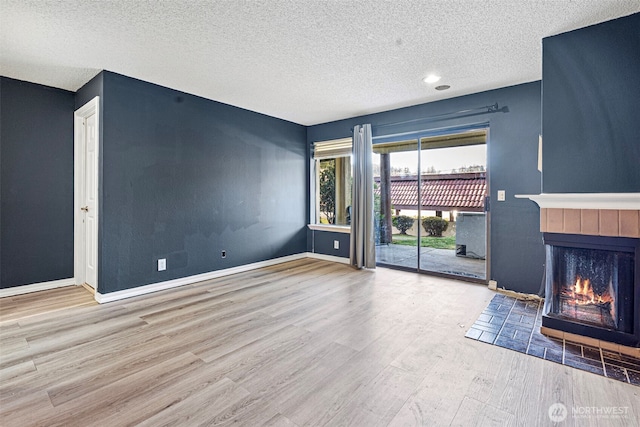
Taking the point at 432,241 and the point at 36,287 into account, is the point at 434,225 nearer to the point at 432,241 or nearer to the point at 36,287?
the point at 432,241

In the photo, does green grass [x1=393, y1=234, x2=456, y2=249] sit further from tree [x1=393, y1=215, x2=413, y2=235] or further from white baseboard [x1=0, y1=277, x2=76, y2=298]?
white baseboard [x1=0, y1=277, x2=76, y2=298]

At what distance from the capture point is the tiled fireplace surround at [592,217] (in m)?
2.19

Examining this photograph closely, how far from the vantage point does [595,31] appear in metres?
2.41

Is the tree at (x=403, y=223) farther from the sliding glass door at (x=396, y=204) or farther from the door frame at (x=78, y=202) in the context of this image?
the door frame at (x=78, y=202)

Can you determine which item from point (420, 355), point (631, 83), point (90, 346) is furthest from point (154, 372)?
point (631, 83)

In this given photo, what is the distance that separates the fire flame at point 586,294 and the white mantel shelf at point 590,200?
1.90 feet

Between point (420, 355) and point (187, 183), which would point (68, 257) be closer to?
point (187, 183)

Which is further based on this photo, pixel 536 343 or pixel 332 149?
pixel 332 149

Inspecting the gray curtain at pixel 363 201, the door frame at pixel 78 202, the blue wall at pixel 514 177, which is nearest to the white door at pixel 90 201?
the door frame at pixel 78 202

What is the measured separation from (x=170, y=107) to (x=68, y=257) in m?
2.29

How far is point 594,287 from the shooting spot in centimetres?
238

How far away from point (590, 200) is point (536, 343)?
1.17m

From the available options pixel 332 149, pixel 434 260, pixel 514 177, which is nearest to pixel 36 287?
pixel 332 149

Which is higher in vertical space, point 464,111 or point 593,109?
point 464,111
